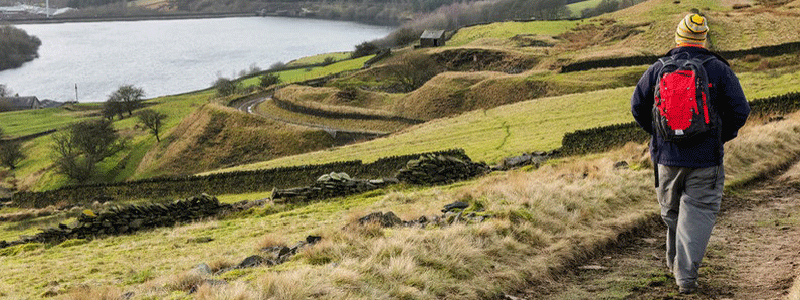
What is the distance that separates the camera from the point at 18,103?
13912 centimetres

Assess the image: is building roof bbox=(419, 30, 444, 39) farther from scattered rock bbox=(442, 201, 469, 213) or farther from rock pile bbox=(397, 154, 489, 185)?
scattered rock bbox=(442, 201, 469, 213)

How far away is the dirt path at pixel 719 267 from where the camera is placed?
7.62 m

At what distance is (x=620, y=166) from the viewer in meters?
14.6

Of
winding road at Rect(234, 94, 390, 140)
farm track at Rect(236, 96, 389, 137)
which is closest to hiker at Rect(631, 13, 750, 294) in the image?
winding road at Rect(234, 94, 390, 140)

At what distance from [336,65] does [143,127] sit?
139 ft

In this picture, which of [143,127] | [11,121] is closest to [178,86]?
[11,121]

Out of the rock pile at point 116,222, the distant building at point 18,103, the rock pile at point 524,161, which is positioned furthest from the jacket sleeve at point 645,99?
the distant building at point 18,103

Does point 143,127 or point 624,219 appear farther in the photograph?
point 143,127

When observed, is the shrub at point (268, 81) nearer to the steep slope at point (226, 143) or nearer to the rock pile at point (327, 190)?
the steep slope at point (226, 143)

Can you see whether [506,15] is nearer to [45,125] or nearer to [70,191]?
[45,125]

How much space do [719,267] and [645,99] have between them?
2325 mm

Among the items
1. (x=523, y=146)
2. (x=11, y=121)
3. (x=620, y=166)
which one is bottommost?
(x=11, y=121)

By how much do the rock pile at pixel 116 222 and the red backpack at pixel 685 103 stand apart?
1968cm

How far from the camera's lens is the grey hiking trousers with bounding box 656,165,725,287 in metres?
7.47
